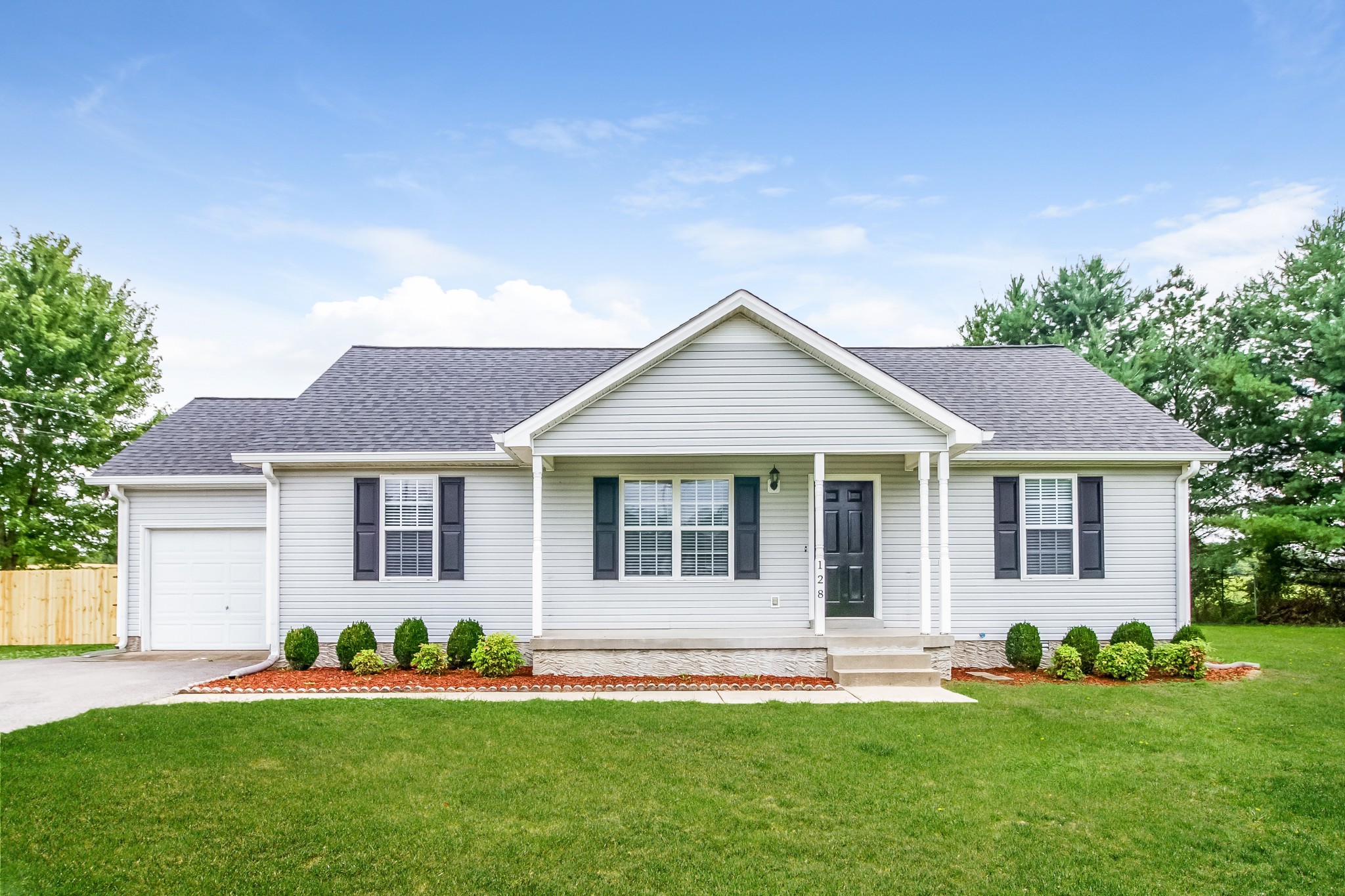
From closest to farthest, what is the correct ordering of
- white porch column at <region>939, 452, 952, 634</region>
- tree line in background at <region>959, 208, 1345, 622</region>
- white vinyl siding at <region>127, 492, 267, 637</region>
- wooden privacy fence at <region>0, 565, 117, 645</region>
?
white porch column at <region>939, 452, 952, 634</region>, white vinyl siding at <region>127, 492, 267, 637</region>, wooden privacy fence at <region>0, 565, 117, 645</region>, tree line in background at <region>959, 208, 1345, 622</region>

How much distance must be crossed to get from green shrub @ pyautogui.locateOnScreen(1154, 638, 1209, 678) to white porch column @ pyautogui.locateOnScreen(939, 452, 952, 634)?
2962mm

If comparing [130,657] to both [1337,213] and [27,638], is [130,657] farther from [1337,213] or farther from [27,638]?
[1337,213]

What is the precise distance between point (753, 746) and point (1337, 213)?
79.4 feet

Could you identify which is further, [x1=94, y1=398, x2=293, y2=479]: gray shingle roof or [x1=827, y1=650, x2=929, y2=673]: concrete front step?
[x1=94, y1=398, x2=293, y2=479]: gray shingle roof

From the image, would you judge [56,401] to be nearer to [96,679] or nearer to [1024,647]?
[96,679]

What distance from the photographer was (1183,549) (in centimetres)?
1170

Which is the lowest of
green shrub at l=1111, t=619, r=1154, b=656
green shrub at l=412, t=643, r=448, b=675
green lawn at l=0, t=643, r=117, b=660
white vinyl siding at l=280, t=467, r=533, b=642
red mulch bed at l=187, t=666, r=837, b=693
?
green lawn at l=0, t=643, r=117, b=660

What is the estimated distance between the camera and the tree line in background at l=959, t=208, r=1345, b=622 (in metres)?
19.2

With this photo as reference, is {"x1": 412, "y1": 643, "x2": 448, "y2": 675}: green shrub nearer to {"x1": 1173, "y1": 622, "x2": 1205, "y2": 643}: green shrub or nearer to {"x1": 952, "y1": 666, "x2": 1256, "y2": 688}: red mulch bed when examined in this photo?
{"x1": 952, "y1": 666, "x2": 1256, "y2": 688}: red mulch bed

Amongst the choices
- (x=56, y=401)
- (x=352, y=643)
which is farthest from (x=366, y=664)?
(x=56, y=401)

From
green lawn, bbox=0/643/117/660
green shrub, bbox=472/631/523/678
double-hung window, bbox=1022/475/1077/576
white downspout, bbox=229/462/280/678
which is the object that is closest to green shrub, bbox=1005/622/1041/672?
double-hung window, bbox=1022/475/1077/576

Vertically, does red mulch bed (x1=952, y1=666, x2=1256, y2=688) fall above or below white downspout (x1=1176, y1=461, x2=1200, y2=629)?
below

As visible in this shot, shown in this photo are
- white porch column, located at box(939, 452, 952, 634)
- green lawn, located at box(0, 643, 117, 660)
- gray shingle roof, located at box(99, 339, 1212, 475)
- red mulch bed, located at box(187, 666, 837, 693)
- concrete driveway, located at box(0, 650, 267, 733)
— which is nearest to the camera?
concrete driveway, located at box(0, 650, 267, 733)

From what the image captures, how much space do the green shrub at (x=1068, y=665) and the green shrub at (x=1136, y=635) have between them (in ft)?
2.95
